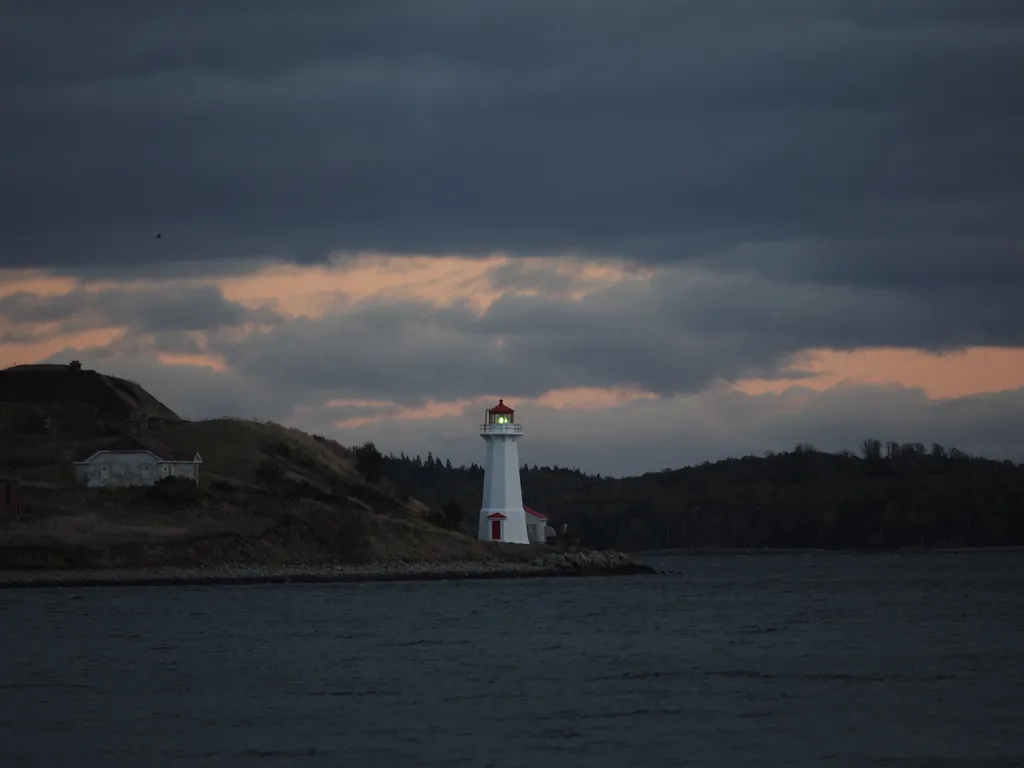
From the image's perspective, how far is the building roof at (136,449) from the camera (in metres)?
96.0

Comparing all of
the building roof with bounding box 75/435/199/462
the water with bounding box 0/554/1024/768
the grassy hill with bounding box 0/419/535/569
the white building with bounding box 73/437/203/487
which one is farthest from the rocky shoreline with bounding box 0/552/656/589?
the building roof with bounding box 75/435/199/462

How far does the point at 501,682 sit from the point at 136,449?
2327 inches

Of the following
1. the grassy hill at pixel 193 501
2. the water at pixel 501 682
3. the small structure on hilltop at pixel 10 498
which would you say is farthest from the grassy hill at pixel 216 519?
the water at pixel 501 682

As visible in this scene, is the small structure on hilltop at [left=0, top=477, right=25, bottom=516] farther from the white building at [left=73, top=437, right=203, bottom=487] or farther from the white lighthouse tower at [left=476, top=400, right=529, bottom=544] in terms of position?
the white lighthouse tower at [left=476, top=400, right=529, bottom=544]

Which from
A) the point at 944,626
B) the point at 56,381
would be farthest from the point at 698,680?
the point at 56,381

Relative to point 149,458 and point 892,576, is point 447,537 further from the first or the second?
point 892,576

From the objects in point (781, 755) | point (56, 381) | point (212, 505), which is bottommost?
point (781, 755)

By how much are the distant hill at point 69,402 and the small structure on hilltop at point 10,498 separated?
21.3m

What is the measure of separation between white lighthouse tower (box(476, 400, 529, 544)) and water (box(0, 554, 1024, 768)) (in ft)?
83.2

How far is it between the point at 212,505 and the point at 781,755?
65.4 meters

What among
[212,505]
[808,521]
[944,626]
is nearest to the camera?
[944,626]

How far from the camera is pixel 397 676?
43.0m

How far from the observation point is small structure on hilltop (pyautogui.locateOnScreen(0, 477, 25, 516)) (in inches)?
3369

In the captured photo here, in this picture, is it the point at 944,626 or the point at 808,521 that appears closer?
the point at 944,626
